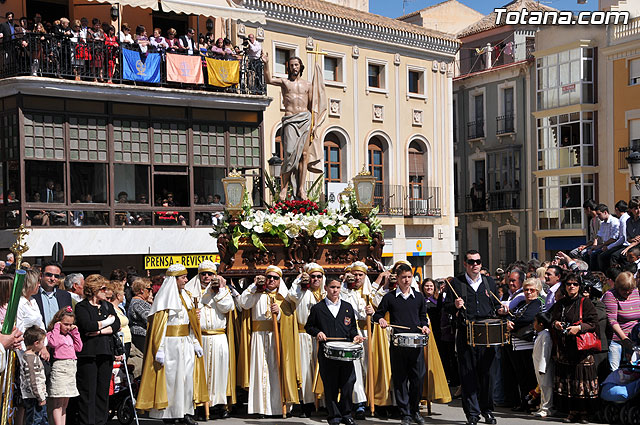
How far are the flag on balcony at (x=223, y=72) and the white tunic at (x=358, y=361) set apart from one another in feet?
48.6

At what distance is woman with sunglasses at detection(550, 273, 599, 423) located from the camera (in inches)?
434

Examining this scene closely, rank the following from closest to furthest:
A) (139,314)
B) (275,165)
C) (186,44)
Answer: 1. (139,314)
2. (275,165)
3. (186,44)

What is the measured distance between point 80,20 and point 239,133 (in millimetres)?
5183

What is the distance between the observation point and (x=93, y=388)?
1032cm

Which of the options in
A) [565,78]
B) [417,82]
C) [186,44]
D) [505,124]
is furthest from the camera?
[505,124]

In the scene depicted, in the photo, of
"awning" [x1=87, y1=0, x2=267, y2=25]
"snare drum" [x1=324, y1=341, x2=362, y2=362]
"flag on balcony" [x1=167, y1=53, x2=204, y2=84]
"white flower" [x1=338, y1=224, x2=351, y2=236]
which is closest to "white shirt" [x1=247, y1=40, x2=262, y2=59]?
"awning" [x1=87, y1=0, x2=267, y2=25]

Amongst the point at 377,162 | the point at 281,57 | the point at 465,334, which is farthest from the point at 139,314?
the point at 377,162

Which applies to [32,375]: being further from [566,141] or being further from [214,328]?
[566,141]

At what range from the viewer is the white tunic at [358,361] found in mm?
11836

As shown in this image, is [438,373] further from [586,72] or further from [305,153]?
[586,72]

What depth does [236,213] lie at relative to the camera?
13.7m

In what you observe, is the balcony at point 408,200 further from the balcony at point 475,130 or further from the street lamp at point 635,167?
the street lamp at point 635,167

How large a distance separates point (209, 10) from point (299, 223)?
12.2m

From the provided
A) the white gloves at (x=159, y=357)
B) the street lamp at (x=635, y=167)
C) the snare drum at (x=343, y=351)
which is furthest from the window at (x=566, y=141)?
the white gloves at (x=159, y=357)
